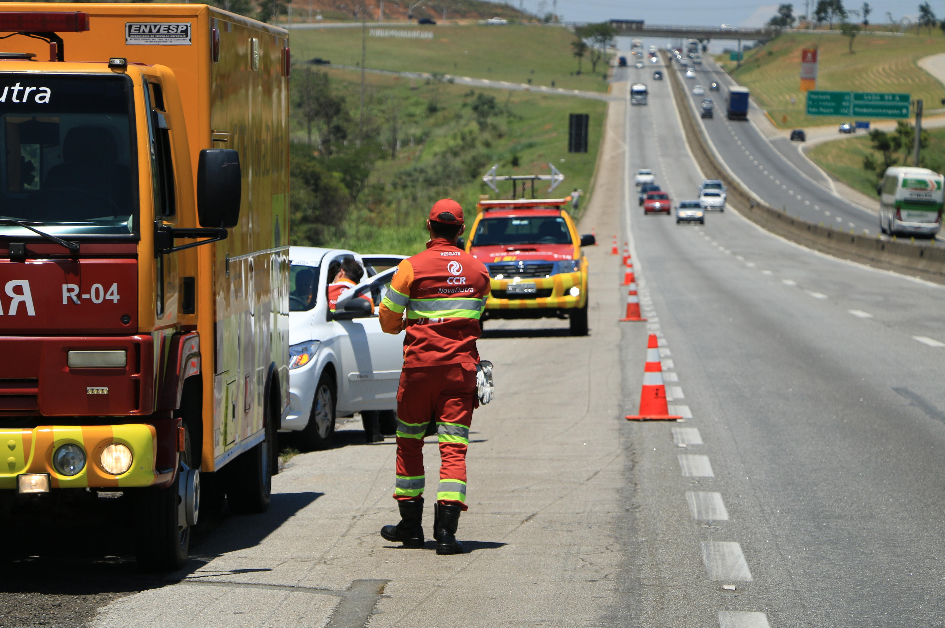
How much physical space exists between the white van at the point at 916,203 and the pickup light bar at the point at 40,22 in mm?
59123

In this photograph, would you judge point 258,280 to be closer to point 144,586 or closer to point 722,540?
point 144,586

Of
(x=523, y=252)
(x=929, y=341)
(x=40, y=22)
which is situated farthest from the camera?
(x=523, y=252)

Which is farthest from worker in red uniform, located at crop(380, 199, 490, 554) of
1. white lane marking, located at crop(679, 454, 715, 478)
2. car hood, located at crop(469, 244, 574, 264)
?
car hood, located at crop(469, 244, 574, 264)

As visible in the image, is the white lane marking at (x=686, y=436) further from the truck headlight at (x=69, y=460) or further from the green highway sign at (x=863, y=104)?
the green highway sign at (x=863, y=104)

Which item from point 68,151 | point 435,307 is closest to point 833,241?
point 435,307

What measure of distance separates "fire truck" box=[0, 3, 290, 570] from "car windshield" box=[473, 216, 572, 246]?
1565 cm

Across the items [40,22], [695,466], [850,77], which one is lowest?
[695,466]

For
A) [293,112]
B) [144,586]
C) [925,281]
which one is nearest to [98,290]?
[144,586]

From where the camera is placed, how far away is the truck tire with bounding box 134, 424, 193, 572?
6.26m

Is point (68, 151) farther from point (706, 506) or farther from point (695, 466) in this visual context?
point (695, 466)

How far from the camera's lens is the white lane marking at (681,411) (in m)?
12.6

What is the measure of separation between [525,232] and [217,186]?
Result: 16.6 meters

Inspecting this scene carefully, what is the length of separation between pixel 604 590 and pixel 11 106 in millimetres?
3573

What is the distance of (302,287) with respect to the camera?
38.5 feet
